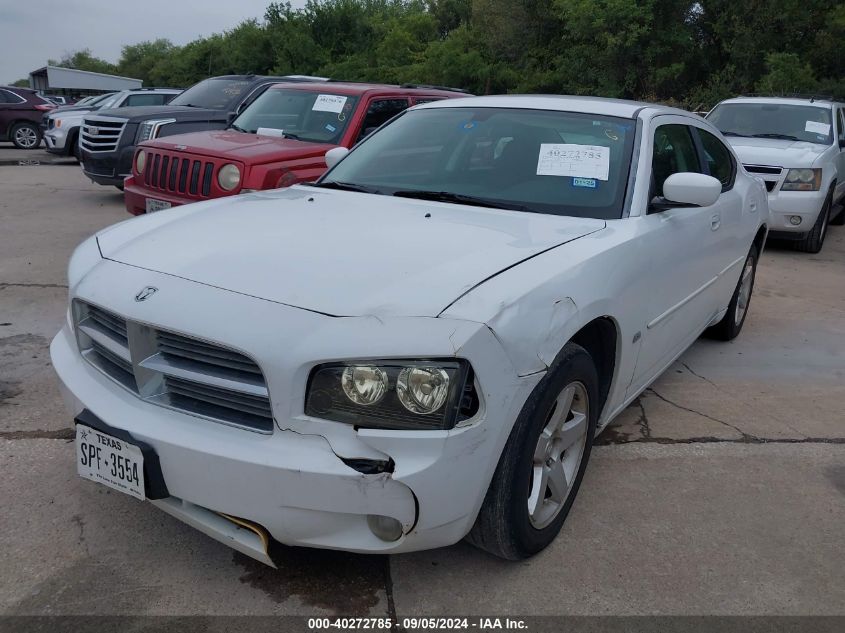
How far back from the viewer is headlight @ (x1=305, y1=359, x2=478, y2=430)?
2137 mm

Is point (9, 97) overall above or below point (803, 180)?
above

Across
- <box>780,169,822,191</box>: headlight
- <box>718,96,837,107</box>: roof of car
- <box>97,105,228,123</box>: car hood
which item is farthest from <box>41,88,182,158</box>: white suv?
<box>780,169,822,191</box>: headlight

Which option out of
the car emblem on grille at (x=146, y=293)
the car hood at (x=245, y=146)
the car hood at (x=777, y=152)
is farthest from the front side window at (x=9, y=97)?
the car emblem on grille at (x=146, y=293)

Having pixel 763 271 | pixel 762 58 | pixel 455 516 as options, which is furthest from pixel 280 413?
pixel 762 58

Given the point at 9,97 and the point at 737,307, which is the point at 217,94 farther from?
the point at 9,97

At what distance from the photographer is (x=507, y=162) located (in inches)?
141

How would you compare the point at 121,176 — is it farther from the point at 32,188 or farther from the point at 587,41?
the point at 587,41

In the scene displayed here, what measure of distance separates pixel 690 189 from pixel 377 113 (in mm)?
4384

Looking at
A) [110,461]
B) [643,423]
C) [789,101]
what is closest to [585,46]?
[789,101]

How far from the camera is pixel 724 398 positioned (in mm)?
4379

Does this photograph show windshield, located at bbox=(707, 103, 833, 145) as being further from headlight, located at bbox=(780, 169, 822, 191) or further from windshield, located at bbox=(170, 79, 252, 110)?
windshield, located at bbox=(170, 79, 252, 110)

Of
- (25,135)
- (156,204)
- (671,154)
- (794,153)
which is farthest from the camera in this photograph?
(25,135)

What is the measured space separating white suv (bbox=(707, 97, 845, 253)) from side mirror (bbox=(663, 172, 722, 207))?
5.55 meters

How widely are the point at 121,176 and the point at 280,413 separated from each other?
8.40 metres
